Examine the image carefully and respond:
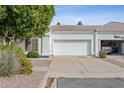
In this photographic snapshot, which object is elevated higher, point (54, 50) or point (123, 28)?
point (123, 28)

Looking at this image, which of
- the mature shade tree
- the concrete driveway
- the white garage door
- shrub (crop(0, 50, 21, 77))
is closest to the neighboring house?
the white garage door

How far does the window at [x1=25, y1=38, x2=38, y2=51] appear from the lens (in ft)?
120

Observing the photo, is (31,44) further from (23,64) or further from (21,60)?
(21,60)

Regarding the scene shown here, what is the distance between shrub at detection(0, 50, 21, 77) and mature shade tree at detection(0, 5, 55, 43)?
30.2ft

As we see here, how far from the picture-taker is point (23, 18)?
23.7 m

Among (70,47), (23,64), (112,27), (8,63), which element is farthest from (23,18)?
(112,27)

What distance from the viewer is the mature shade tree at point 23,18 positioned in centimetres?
2339

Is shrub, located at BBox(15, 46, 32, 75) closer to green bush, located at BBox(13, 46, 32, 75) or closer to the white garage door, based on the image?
green bush, located at BBox(13, 46, 32, 75)
